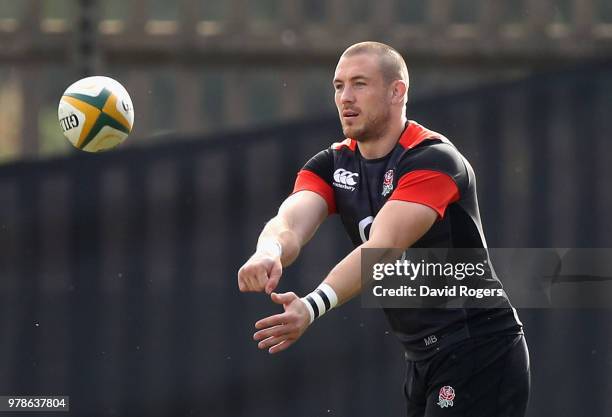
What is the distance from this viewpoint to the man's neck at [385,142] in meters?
5.89

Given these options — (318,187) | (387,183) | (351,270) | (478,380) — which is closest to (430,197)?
(387,183)

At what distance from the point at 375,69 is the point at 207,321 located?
3.37 meters

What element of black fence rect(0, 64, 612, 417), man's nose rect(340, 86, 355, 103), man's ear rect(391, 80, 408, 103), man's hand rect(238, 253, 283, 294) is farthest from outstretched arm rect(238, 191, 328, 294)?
black fence rect(0, 64, 612, 417)

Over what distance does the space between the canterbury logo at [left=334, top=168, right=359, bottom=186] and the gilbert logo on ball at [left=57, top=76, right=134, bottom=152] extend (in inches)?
70.8

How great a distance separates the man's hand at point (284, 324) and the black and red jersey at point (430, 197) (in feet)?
2.97

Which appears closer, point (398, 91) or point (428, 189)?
point (428, 189)

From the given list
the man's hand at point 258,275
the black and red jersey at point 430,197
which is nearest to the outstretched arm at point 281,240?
the man's hand at point 258,275

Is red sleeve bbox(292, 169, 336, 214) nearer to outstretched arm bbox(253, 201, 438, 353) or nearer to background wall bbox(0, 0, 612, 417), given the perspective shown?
outstretched arm bbox(253, 201, 438, 353)

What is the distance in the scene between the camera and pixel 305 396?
857 cm

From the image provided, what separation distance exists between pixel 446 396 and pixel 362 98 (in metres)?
1.58

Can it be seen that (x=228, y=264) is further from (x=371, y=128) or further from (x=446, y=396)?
(x=446, y=396)

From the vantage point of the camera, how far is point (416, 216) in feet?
17.5

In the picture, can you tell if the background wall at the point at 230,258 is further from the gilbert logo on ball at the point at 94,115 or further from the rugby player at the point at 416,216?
the rugby player at the point at 416,216

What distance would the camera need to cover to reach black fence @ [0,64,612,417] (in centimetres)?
853
